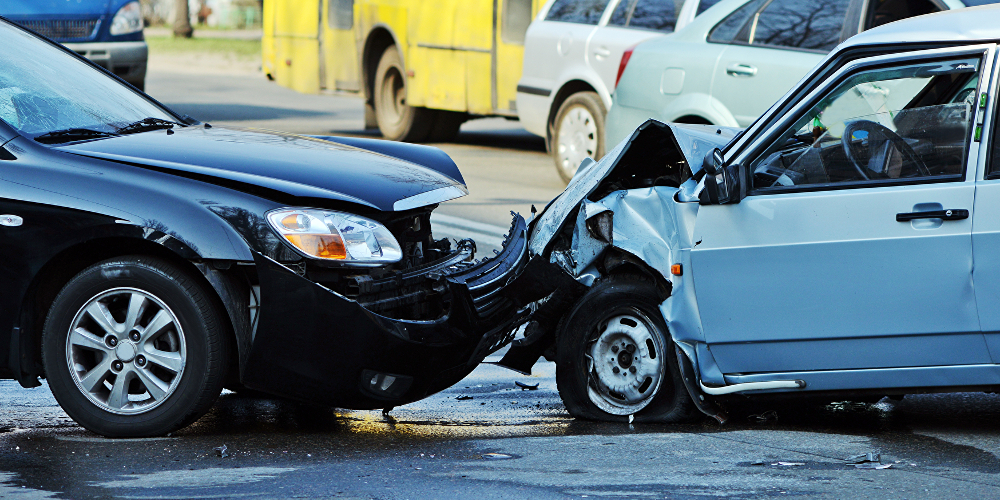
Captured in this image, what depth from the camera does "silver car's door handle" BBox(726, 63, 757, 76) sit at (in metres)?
9.16

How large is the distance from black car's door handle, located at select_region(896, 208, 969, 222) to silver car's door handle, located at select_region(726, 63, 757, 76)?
Result: 188 inches

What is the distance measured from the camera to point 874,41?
15.4 feet

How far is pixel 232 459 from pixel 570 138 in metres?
7.93

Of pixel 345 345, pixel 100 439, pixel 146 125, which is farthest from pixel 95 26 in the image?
pixel 345 345

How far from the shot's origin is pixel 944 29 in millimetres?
4633

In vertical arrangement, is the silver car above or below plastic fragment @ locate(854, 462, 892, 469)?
above

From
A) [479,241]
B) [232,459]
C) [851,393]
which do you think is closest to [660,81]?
[479,241]

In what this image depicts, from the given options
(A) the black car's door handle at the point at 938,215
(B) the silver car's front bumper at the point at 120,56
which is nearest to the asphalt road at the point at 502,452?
(A) the black car's door handle at the point at 938,215

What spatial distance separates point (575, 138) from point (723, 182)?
735 cm

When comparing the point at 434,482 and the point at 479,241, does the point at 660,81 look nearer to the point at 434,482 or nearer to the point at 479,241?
the point at 479,241

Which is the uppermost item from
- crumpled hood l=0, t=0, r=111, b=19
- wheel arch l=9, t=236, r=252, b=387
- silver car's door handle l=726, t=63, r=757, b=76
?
silver car's door handle l=726, t=63, r=757, b=76

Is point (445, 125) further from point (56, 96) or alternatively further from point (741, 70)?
point (56, 96)

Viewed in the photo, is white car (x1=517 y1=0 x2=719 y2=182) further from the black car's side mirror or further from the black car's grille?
the black car's side mirror

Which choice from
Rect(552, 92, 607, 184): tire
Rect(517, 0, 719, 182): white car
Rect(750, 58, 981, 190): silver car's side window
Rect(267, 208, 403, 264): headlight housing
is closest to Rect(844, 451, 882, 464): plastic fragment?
Rect(750, 58, 981, 190): silver car's side window
